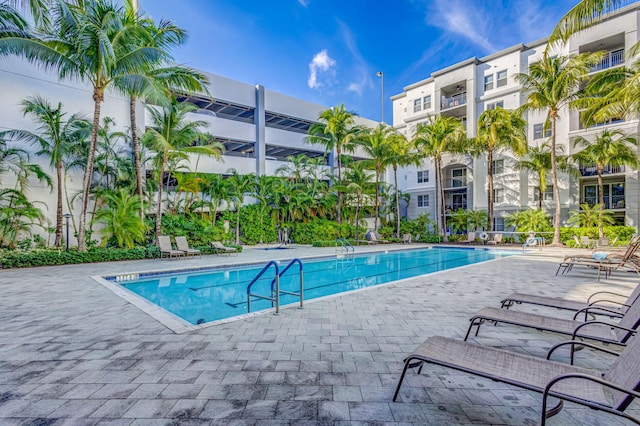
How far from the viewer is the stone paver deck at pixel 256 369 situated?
100 inches

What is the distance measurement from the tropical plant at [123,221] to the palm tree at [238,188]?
6350 millimetres

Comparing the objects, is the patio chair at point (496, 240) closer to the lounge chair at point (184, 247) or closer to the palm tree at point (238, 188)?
the palm tree at point (238, 188)

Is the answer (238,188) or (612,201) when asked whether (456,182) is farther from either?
(238,188)

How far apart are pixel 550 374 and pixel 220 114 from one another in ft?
86.3

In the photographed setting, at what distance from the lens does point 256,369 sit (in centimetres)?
329

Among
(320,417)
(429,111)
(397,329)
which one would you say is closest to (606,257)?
(397,329)

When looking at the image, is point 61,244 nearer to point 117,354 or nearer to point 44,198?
point 44,198

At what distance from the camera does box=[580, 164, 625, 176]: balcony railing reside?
21250mm

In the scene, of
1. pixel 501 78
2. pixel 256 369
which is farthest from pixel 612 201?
pixel 256 369

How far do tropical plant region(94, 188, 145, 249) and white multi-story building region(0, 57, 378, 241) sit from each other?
9.98 feet

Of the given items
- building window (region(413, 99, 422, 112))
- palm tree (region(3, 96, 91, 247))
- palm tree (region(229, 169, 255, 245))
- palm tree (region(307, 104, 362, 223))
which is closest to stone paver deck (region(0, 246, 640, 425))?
palm tree (region(3, 96, 91, 247))

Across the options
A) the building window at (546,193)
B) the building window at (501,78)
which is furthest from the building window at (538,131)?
the building window at (501,78)

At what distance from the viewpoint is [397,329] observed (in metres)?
4.54

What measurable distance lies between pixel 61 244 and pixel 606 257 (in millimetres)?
18760
